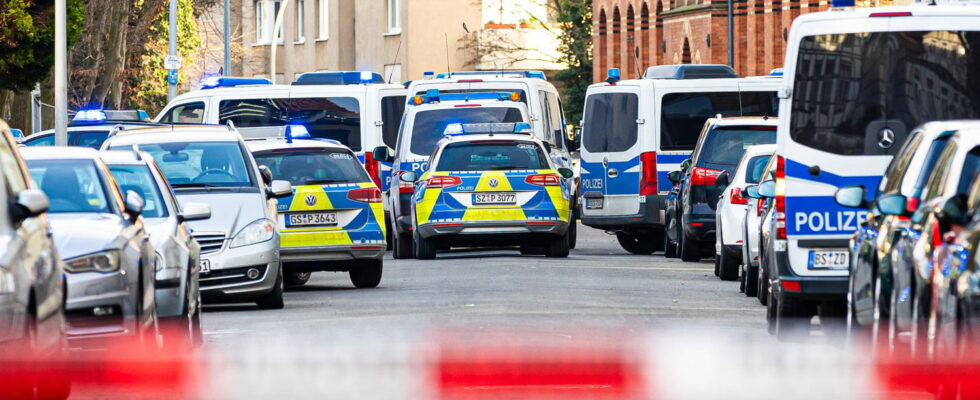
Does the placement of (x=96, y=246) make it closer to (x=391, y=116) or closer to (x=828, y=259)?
(x=828, y=259)

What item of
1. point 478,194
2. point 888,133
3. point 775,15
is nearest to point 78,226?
point 888,133

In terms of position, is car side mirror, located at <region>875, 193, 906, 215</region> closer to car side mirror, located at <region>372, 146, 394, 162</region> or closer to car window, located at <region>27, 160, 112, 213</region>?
car window, located at <region>27, 160, 112, 213</region>

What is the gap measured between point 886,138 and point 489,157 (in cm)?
1045

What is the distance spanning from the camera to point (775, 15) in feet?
172

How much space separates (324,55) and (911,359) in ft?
230

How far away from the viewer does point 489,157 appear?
2348 cm

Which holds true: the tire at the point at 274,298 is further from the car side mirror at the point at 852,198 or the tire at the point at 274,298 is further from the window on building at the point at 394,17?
the window on building at the point at 394,17

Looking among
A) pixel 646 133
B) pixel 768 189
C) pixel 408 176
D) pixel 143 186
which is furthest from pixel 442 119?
pixel 768 189

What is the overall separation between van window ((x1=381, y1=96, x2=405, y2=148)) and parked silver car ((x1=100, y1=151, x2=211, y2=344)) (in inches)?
536

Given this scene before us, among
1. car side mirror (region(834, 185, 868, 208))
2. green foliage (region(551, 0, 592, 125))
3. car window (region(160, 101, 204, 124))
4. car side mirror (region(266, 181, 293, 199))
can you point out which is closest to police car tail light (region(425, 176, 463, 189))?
car side mirror (region(266, 181, 293, 199))

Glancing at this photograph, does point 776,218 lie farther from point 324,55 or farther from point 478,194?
point 324,55

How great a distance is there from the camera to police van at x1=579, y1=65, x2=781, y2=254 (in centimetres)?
2609

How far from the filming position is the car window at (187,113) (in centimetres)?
2858

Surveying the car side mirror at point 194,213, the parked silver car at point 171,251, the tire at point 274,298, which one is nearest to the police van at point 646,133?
the tire at point 274,298
